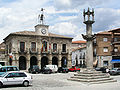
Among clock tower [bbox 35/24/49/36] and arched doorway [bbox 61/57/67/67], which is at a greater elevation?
clock tower [bbox 35/24/49/36]

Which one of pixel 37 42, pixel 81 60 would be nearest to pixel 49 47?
pixel 37 42

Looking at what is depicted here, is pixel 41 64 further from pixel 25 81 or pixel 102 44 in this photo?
pixel 25 81

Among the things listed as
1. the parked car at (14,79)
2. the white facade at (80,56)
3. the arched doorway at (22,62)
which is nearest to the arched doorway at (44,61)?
the arched doorway at (22,62)

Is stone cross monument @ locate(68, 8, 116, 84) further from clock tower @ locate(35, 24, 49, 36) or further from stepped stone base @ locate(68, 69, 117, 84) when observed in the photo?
clock tower @ locate(35, 24, 49, 36)

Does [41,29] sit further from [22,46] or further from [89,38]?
[89,38]

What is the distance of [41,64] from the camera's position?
4897cm

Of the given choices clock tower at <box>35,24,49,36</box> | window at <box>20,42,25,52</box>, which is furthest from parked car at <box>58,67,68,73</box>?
clock tower at <box>35,24,49,36</box>

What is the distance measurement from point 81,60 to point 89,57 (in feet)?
134

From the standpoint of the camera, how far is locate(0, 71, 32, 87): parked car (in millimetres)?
15938

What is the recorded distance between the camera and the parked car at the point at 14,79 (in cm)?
1594

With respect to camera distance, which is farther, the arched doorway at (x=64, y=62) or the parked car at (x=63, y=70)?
the arched doorway at (x=64, y=62)

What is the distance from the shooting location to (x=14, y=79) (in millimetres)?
16141

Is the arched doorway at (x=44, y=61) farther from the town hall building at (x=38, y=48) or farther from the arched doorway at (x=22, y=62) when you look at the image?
the arched doorway at (x=22, y=62)

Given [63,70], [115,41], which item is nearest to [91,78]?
[63,70]
